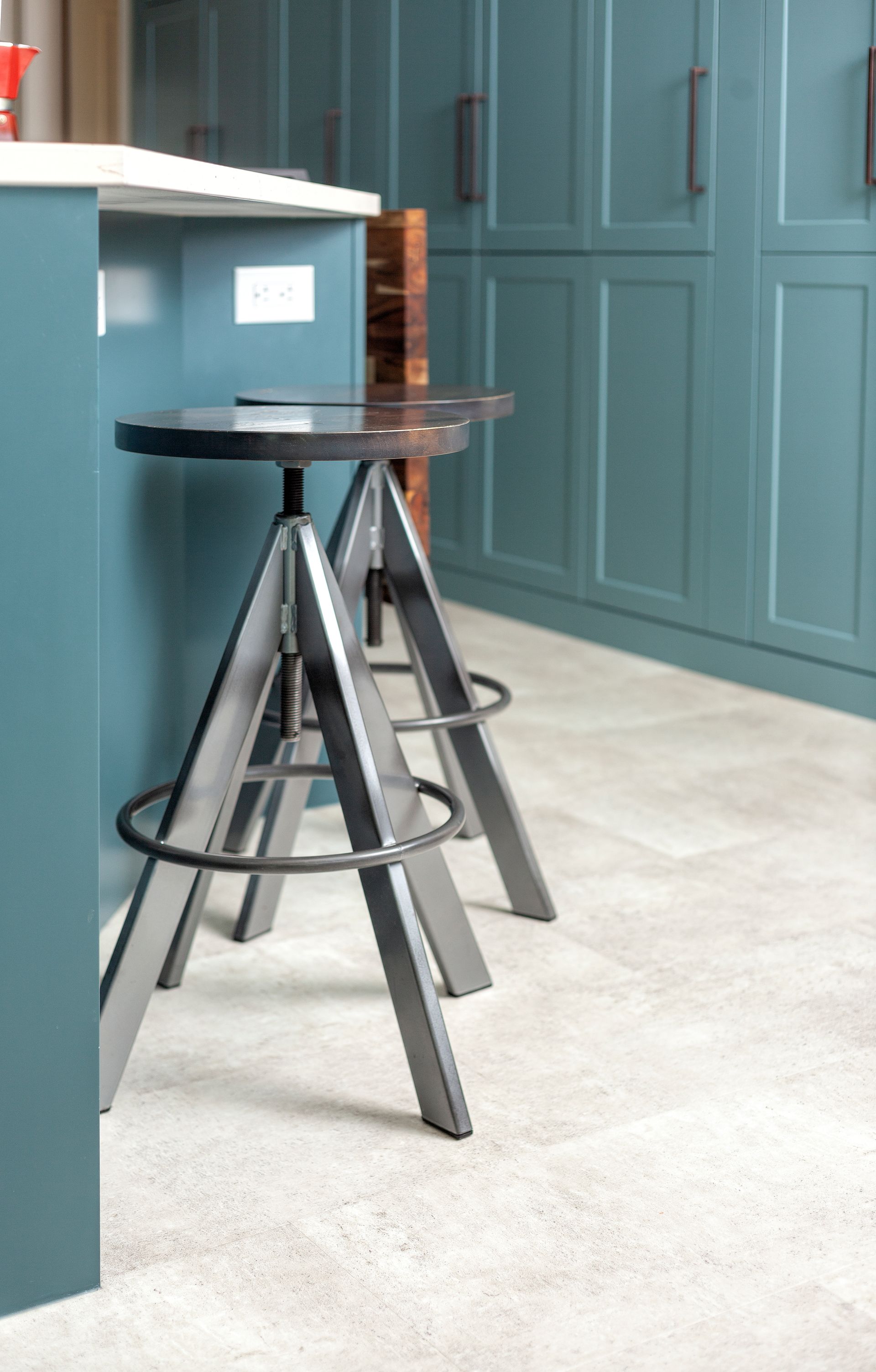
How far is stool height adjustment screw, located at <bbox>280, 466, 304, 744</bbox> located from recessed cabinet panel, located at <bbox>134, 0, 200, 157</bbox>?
0.54 m

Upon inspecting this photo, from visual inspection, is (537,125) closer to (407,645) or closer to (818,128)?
(818,128)

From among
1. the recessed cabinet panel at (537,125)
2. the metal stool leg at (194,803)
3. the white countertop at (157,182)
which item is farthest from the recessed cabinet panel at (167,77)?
the recessed cabinet panel at (537,125)

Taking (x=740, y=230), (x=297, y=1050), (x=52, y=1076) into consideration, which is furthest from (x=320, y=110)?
(x=52, y=1076)

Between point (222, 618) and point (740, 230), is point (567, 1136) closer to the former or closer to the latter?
point (222, 618)

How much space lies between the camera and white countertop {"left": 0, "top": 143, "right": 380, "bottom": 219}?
3.43 feet

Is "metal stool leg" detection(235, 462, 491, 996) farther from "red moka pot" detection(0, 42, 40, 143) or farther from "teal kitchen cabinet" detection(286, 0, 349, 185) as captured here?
"teal kitchen cabinet" detection(286, 0, 349, 185)

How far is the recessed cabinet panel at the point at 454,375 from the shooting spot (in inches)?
157

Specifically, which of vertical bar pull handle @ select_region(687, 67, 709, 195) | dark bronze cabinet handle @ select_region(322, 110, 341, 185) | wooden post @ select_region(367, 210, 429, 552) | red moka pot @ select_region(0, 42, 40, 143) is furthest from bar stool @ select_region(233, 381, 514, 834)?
dark bronze cabinet handle @ select_region(322, 110, 341, 185)

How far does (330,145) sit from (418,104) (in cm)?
36

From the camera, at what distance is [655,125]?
3350mm

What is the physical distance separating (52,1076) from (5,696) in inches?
12.4

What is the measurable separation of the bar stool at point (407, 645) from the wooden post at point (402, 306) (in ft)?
3.51

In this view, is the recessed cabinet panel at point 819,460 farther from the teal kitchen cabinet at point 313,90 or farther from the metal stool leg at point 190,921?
the metal stool leg at point 190,921

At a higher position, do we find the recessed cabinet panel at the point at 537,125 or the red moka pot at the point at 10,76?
the recessed cabinet panel at the point at 537,125
